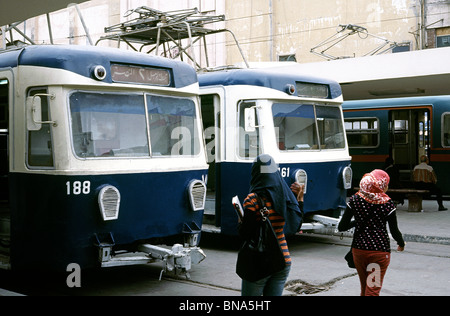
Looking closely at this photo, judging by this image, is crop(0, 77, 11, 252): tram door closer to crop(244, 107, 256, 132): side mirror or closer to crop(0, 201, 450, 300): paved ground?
crop(0, 201, 450, 300): paved ground

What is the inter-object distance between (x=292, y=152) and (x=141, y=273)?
3.05 m

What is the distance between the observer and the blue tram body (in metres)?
16.6

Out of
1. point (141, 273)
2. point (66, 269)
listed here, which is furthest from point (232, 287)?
point (66, 269)

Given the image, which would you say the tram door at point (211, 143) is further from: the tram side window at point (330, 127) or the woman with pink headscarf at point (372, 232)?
the woman with pink headscarf at point (372, 232)

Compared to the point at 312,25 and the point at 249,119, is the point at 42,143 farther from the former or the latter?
the point at 312,25

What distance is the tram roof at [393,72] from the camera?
13195 mm

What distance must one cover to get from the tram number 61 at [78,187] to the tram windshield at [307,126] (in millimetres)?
3793

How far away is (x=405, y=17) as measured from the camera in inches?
863

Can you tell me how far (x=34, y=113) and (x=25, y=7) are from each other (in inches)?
99.7

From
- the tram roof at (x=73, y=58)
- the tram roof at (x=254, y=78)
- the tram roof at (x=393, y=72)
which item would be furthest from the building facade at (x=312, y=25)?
the tram roof at (x=73, y=58)

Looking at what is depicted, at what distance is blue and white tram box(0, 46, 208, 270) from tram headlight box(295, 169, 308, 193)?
2.66 metres

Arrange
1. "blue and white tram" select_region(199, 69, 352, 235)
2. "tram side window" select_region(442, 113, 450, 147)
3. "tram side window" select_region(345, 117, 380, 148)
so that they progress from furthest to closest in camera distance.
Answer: "tram side window" select_region(345, 117, 380, 148) < "tram side window" select_region(442, 113, 450, 147) < "blue and white tram" select_region(199, 69, 352, 235)

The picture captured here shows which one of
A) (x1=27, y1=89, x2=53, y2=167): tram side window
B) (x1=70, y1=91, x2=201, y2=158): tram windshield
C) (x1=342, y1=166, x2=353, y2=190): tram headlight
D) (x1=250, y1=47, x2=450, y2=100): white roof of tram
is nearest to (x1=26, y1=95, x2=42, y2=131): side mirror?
(x1=27, y1=89, x2=53, y2=167): tram side window
